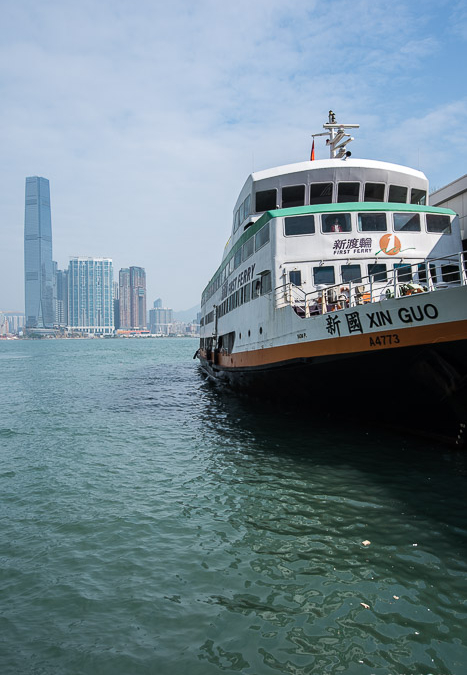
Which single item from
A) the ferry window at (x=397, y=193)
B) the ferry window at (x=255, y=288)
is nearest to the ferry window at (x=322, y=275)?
the ferry window at (x=255, y=288)

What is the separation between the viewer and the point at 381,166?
1641cm

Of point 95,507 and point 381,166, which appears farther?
point 381,166

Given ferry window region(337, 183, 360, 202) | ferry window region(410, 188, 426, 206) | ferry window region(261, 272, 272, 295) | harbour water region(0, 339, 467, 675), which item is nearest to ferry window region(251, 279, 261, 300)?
ferry window region(261, 272, 272, 295)

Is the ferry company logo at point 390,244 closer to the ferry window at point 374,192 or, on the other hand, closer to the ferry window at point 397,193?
the ferry window at point 374,192

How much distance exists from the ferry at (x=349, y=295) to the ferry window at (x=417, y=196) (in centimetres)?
4

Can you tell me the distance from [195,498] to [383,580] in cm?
390

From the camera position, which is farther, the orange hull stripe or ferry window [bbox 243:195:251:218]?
ferry window [bbox 243:195:251:218]

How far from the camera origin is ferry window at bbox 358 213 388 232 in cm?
1381

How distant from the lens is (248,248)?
17453mm

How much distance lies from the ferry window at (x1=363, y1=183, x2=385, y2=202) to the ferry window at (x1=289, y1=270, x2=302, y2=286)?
493 cm

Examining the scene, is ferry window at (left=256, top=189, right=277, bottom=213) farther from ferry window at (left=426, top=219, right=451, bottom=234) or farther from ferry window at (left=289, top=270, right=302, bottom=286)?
ferry window at (left=426, top=219, right=451, bottom=234)

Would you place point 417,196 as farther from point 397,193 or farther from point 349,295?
point 349,295

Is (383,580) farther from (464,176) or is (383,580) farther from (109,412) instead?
(464,176)

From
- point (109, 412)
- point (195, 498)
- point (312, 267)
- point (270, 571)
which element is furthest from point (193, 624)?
point (109, 412)
